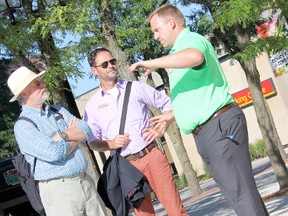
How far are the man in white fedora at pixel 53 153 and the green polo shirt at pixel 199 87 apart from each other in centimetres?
106

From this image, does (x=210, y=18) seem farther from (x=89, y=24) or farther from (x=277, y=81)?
(x=277, y=81)

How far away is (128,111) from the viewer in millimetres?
6039

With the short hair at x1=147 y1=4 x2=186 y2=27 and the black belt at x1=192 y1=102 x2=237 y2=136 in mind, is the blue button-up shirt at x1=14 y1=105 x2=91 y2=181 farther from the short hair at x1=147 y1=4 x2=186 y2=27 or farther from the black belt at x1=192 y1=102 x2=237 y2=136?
the short hair at x1=147 y1=4 x2=186 y2=27

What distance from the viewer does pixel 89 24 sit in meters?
10.7

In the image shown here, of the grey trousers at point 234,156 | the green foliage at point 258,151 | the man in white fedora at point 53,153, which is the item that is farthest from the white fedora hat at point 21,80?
the green foliage at point 258,151

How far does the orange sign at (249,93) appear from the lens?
39.4 meters

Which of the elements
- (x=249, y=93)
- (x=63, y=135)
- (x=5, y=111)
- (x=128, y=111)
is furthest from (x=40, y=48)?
(x=249, y=93)

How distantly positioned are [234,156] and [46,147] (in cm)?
149

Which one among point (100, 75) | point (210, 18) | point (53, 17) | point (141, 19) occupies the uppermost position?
point (141, 19)

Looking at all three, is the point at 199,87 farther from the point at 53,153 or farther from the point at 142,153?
the point at 142,153

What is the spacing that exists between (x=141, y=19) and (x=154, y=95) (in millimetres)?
20310

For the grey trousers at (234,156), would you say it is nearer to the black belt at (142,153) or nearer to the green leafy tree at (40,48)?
the black belt at (142,153)

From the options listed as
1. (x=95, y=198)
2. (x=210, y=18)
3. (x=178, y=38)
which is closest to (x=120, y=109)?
(x=95, y=198)

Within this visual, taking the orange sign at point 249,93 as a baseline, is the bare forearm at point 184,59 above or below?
above
